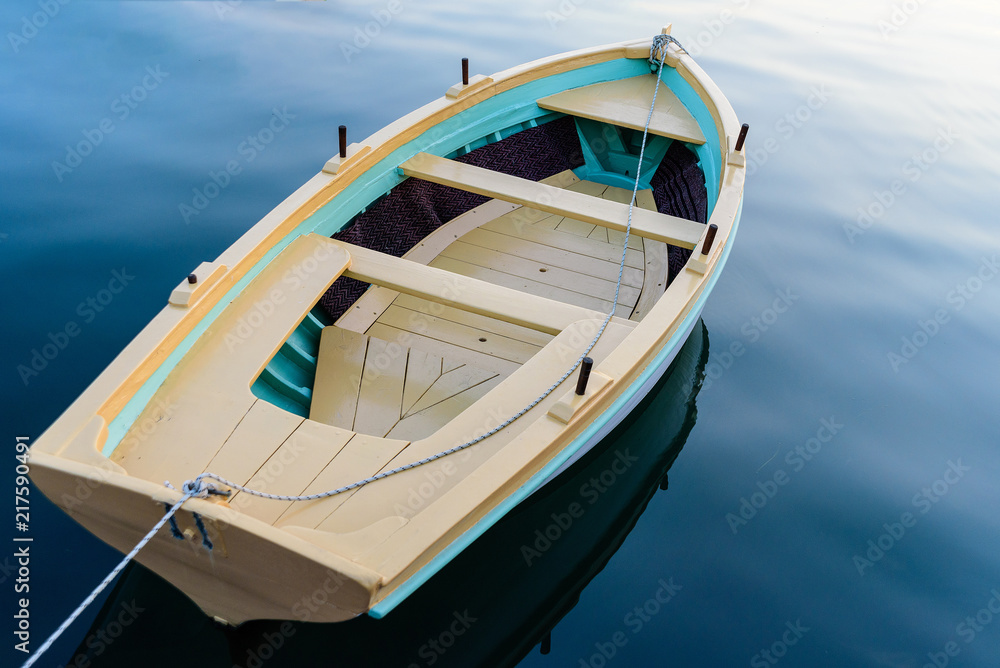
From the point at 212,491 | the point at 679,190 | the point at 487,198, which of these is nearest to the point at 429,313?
the point at 487,198

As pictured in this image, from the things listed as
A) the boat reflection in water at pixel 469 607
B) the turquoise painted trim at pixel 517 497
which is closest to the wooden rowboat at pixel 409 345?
the turquoise painted trim at pixel 517 497

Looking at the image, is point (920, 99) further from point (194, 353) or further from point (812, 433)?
point (194, 353)

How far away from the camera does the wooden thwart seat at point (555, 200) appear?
3.81m

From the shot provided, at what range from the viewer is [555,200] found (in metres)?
3.97

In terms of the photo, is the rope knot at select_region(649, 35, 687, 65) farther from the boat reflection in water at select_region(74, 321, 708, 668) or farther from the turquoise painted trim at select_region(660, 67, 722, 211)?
the boat reflection in water at select_region(74, 321, 708, 668)

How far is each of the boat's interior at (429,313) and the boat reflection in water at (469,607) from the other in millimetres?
639

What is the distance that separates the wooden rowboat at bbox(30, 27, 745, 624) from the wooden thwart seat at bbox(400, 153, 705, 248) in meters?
0.02

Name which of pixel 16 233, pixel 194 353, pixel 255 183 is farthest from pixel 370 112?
pixel 194 353

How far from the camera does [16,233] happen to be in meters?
4.76

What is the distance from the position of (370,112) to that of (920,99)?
5882 millimetres

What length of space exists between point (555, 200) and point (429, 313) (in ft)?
3.12

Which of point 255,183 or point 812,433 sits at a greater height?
point 255,183

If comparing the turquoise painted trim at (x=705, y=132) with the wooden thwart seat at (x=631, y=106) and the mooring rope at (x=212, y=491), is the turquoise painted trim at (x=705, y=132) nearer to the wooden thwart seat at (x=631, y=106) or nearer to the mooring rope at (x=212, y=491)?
the wooden thwart seat at (x=631, y=106)

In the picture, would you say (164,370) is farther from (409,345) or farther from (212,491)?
(409,345)
